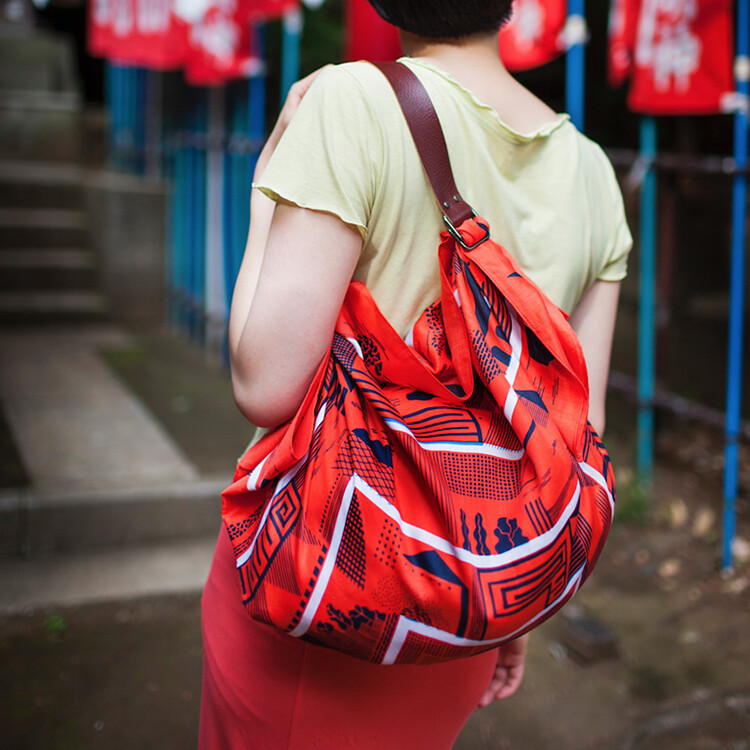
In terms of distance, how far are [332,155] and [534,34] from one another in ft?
10.6

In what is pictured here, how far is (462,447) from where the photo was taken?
1.03m

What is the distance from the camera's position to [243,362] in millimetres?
1090

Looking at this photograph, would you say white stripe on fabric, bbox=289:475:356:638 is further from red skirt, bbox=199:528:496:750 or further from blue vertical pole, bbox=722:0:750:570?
blue vertical pole, bbox=722:0:750:570

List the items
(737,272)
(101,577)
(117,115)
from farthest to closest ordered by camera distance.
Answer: (117,115) < (737,272) < (101,577)

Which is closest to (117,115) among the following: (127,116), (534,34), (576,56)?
(127,116)

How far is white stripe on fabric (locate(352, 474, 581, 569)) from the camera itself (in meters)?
0.96

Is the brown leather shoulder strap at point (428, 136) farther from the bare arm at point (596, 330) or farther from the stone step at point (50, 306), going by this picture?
the stone step at point (50, 306)

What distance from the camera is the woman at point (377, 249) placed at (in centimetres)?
103

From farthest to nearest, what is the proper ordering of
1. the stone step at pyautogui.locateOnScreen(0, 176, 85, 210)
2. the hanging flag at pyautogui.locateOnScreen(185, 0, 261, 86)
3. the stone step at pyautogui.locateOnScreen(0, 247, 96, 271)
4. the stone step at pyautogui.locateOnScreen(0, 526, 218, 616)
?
the stone step at pyautogui.locateOnScreen(0, 176, 85, 210)
the stone step at pyautogui.locateOnScreen(0, 247, 96, 271)
the hanging flag at pyautogui.locateOnScreen(185, 0, 261, 86)
the stone step at pyautogui.locateOnScreen(0, 526, 218, 616)

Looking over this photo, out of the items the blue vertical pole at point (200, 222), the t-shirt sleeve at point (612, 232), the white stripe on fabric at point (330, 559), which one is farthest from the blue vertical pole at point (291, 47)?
Answer: the white stripe on fabric at point (330, 559)

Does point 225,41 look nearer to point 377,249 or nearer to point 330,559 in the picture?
point 377,249

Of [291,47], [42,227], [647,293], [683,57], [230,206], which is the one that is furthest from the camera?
[42,227]

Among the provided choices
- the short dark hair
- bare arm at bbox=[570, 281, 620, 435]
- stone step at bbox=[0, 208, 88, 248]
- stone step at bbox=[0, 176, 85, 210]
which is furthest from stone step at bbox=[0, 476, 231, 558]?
stone step at bbox=[0, 176, 85, 210]

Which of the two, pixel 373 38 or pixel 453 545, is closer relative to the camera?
pixel 453 545
